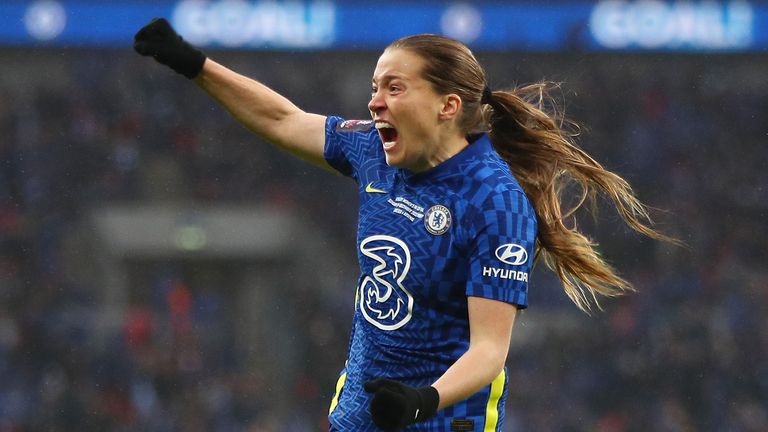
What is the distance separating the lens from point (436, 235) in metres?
2.85

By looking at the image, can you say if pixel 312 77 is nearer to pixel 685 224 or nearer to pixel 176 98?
pixel 176 98

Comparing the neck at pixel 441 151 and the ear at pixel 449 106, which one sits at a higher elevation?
the ear at pixel 449 106

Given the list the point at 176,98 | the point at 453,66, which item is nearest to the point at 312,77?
the point at 176,98

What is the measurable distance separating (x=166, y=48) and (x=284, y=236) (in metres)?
10.6

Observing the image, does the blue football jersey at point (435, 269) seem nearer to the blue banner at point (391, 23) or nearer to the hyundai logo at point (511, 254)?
the hyundai logo at point (511, 254)

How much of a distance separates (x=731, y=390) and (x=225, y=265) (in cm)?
576

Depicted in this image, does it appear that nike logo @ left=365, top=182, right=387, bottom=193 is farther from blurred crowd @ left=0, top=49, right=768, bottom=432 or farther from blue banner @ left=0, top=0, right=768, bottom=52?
blue banner @ left=0, top=0, right=768, bottom=52

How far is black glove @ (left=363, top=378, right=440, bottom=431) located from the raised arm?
0.90 metres

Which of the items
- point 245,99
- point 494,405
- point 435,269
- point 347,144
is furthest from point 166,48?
point 494,405

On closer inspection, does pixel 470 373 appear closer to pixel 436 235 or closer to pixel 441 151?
pixel 436 235

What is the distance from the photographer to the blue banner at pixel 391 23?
1240 cm

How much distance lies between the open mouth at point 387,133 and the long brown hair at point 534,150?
5.8 inches

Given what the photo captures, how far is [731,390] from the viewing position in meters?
11.7

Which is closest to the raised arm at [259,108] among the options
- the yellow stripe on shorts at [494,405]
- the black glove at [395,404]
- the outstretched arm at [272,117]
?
the outstretched arm at [272,117]
